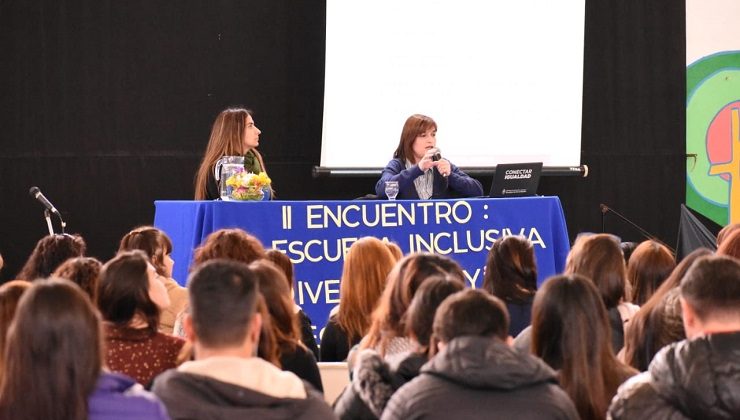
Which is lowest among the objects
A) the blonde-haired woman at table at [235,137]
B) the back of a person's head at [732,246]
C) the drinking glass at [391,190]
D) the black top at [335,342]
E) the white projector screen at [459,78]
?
the black top at [335,342]

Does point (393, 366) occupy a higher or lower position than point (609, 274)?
lower

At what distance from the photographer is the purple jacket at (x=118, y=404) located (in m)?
2.03

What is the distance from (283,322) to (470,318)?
0.80 metres

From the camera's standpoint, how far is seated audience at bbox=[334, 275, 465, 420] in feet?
8.20

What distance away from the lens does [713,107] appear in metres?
8.56

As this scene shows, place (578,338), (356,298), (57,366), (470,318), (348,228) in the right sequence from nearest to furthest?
(57,366) → (470,318) → (578,338) → (356,298) → (348,228)

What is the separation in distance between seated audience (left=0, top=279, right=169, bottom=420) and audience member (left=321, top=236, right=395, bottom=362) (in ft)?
5.47

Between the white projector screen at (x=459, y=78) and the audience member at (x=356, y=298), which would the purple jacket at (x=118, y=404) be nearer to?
the audience member at (x=356, y=298)

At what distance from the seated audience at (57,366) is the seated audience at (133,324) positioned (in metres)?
0.78

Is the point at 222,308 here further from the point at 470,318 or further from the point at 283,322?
the point at 283,322

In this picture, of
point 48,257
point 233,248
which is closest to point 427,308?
point 233,248

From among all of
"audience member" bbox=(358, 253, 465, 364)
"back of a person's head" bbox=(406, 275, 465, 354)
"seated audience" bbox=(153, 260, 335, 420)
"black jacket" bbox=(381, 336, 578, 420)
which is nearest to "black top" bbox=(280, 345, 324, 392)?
"audience member" bbox=(358, 253, 465, 364)

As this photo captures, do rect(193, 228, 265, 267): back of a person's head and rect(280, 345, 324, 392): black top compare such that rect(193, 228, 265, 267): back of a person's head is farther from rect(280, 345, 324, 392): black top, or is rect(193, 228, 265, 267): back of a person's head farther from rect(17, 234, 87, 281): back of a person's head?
rect(280, 345, 324, 392): black top

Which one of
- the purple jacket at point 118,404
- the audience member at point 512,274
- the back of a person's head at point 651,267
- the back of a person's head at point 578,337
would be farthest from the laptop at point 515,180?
the purple jacket at point 118,404
